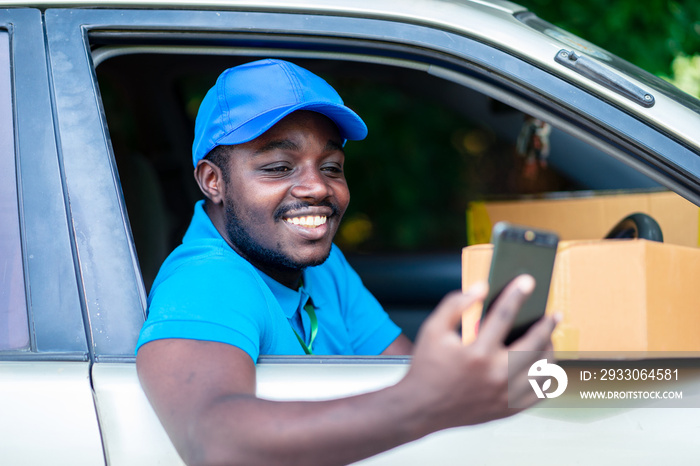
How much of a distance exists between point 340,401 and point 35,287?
0.65m

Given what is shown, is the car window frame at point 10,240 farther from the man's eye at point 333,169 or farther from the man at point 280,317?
the man's eye at point 333,169

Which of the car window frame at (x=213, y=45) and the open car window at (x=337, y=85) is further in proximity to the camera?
the open car window at (x=337, y=85)

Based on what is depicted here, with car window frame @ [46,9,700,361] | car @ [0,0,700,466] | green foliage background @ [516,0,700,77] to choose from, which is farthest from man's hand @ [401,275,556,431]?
green foliage background @ [516,0,700,77]

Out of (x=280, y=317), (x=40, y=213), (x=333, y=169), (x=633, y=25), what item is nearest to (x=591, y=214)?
(x=333, y=169)

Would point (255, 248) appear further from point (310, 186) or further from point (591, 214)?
point (591, 214)

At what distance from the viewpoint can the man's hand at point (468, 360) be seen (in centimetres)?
83

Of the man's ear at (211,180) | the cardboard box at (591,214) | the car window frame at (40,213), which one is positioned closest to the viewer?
the car window frame at (40,213)

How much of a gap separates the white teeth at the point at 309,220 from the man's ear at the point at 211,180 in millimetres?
181

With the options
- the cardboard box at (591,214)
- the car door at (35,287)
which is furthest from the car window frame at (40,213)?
the cardboard box at (591,214)

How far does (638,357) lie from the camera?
1209 millimetres

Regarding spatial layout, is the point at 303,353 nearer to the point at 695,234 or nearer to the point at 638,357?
the point at 638,357

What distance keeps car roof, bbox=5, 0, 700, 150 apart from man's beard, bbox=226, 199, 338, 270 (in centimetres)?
41

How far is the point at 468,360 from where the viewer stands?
2.72 ft

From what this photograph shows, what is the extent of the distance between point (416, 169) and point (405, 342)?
9.44 ft
